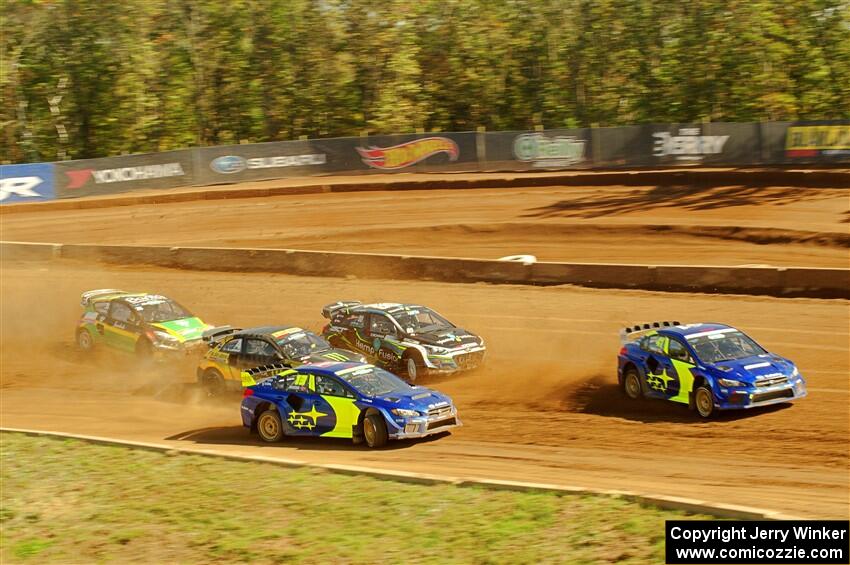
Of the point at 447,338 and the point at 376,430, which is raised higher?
the point at 447,338

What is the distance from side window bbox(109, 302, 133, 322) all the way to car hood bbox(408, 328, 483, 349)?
6852mm

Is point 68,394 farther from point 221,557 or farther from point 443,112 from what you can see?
point 443,112

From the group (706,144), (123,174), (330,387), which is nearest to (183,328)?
(330,387)

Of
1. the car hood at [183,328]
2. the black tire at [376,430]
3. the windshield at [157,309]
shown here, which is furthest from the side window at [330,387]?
the windshield at [157,309]

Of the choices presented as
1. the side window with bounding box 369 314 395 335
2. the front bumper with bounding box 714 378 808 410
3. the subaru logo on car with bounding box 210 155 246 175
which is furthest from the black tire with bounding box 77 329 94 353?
the subaru logo on car with bounding box 210 155 246 175

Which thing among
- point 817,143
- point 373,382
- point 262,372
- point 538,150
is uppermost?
point 538,150

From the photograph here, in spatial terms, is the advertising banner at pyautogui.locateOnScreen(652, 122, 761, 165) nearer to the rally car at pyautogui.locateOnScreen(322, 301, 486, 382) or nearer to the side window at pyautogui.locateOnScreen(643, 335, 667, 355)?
the rally car at pyautogui.locateOnScreen(322, 301, 486, 382)

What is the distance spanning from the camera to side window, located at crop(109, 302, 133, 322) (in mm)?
21734

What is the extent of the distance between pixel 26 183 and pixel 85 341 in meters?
17.8

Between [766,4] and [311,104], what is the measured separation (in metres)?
23.8

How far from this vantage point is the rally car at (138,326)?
21156 mm

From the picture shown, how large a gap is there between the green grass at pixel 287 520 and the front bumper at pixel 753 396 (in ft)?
17.2

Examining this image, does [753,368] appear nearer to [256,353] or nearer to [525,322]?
[525,322]

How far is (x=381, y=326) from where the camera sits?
766 inches
